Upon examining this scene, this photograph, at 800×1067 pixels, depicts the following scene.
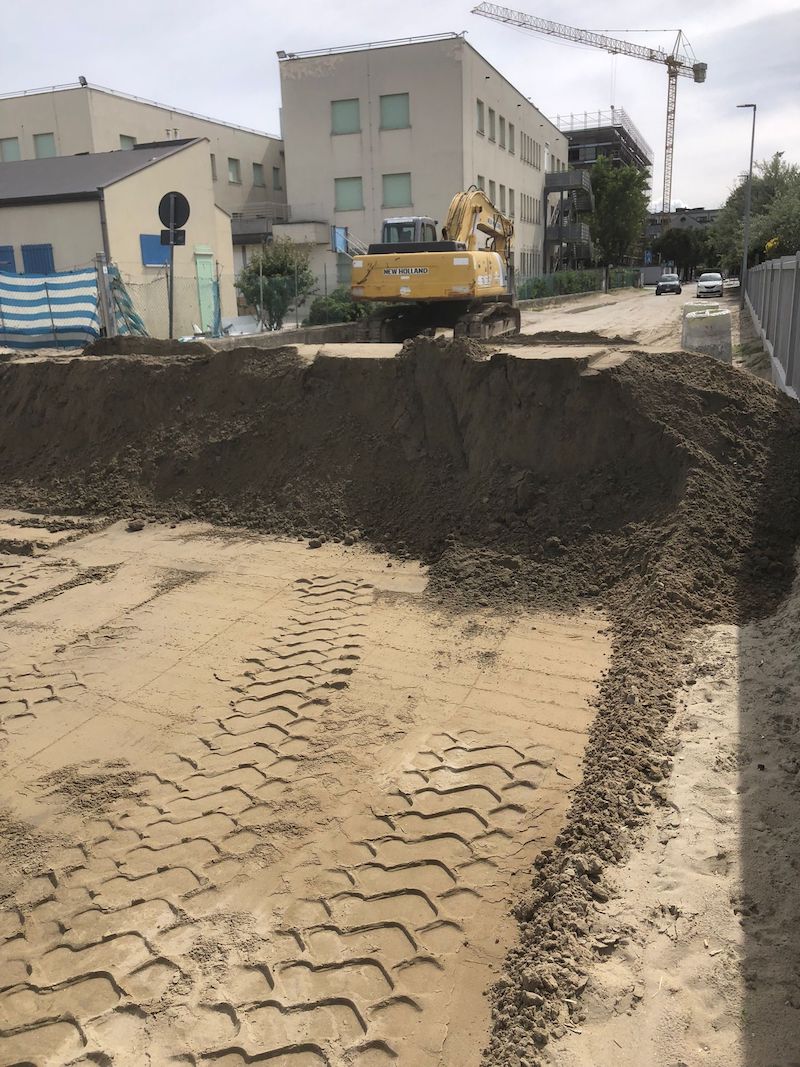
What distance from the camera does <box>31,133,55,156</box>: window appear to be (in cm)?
3997

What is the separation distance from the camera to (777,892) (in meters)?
3.41

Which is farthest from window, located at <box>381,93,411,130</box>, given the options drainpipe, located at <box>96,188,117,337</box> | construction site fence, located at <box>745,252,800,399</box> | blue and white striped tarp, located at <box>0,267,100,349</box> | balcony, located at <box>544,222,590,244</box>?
construction site fence, located at <box>745,252,800,399</box>

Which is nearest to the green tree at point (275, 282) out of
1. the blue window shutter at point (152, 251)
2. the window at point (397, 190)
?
the blue window shutter at point (152, 251)

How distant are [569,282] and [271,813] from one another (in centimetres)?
5147

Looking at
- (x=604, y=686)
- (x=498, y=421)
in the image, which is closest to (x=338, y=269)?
(x=498, y=421)

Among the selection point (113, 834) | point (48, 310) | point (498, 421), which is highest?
point (48, 310)

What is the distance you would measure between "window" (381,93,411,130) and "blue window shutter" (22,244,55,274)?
71.7ft

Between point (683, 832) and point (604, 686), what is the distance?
150 cm

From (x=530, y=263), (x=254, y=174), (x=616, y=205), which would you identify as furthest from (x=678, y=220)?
(x=254, y=174)

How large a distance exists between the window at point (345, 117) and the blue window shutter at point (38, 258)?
70.7ft

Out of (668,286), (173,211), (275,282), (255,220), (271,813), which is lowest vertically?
→ (271,813)

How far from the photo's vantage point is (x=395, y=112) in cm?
3931

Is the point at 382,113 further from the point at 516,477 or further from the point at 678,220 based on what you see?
the point at 678,220

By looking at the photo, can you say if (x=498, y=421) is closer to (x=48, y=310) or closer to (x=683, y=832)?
(x=683, y=832)
